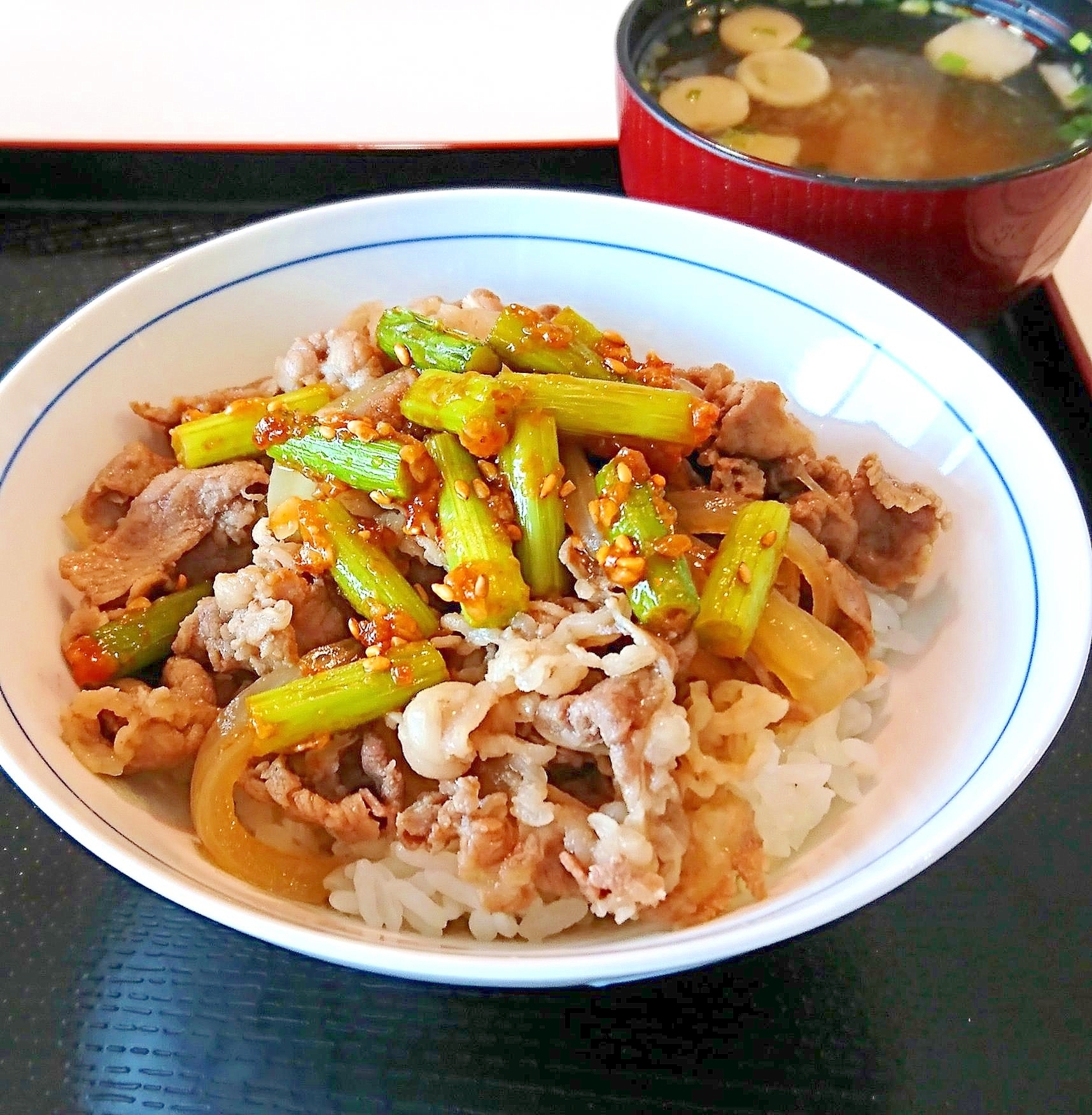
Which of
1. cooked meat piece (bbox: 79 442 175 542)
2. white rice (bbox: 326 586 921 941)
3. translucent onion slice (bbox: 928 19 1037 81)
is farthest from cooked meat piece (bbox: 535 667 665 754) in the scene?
translucent onion slice (bbox: 928 19 1037 81)

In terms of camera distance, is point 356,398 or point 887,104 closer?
point 356,398

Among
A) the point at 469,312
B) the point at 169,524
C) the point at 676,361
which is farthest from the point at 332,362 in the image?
the point at 676,361

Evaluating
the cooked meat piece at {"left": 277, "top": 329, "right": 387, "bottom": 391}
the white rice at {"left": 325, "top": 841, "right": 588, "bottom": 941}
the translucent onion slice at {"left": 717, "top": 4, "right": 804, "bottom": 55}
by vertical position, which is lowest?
the white rice at {"left": 325, "top": 841, "right": 588, "bottom": 941}

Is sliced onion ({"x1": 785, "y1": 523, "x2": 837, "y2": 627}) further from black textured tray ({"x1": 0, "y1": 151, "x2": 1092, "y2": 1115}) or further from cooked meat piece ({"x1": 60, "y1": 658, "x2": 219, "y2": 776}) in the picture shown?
cooked meat piece ({"x1": 60, "y1": 658, "x2": 219, "y2": 776})

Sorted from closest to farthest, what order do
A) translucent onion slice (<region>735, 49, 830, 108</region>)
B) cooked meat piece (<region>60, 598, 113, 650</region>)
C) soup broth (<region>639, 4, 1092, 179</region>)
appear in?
cooked meat piece (<region>60, 598, 113, 650</region>)
soup broth (<region>639, 4, 1092, 179</region>)
translucent onion slice (<region>735, 49, 830, 108</region>)

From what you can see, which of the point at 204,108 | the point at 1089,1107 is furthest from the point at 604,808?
the point at 204,108

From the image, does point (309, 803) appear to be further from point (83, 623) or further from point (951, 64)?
point (951, 64)

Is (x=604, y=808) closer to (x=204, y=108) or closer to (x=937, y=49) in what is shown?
(x=937, y=49)
